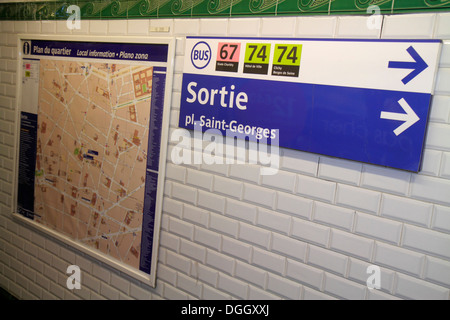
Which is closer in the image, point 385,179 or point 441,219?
point 441,219

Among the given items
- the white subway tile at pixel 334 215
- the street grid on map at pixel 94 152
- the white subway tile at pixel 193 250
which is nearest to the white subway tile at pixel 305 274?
the white subway tile at pixel 334 215

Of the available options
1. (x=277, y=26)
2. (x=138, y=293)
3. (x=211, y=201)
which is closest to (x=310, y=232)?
(x=211, y=201)

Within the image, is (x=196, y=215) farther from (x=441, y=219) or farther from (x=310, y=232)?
(x=441, y=219)

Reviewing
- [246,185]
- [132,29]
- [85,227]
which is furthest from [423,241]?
[85,227]

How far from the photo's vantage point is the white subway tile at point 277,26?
6.58 ft

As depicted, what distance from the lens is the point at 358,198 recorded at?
73.5 inches

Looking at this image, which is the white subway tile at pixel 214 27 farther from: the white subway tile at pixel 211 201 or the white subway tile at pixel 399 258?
the white subway tile at pixel 399 258

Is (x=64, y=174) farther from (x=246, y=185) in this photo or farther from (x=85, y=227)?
(x=246, y=185)

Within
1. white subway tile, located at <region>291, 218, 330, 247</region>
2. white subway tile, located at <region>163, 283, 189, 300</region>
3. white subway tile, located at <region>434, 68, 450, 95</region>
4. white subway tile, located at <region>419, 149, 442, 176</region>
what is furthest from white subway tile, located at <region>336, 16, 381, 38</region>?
white subway tile, located at <region>163, 283, 189, 300</region>

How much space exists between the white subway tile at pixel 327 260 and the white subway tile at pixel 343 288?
0.13 ft

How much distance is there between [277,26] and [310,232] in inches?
42.5

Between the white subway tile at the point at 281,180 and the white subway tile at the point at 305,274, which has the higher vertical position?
the white subway tile at the point at 281,180

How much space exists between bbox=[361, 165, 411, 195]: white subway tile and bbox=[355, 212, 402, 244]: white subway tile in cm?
14

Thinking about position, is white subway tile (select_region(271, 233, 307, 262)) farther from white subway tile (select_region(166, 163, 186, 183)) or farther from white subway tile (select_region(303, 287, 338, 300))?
white subway tile (select_region(166, 163, 186, 183))
